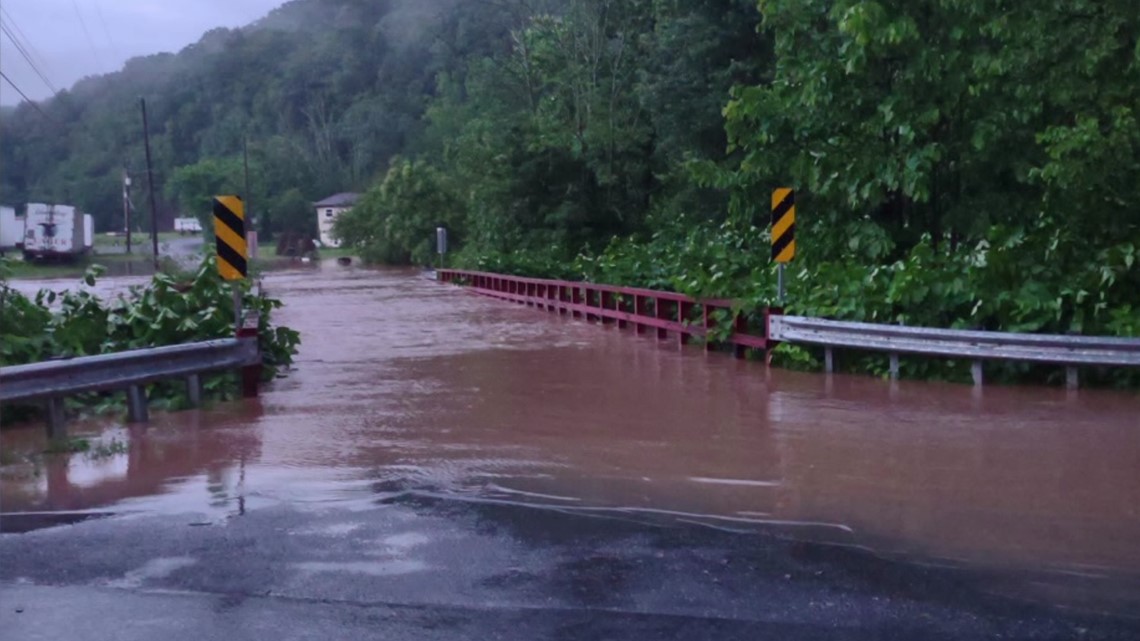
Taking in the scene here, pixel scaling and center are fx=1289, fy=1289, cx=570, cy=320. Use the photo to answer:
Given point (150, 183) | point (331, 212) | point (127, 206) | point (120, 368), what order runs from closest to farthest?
1. point (120, 368)
2. point (127, 206)
3. point (150, 183)
4. point (331, 212)

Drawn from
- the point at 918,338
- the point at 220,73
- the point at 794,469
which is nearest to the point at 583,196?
the point at 220,73

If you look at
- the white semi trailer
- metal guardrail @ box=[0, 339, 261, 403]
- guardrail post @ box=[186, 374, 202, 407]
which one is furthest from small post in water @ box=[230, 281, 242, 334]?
the white semi trailer

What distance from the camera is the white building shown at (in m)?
59.5

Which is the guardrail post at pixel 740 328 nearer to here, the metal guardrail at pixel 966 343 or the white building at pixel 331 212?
the metal guardrail at pixel 966 343

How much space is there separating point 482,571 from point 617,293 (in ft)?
56.3

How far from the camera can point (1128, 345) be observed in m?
12.9

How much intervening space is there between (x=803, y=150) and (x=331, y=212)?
155 ft

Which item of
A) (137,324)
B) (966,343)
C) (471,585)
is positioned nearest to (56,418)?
(137,324)

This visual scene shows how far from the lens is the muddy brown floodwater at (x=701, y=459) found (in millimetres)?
7930

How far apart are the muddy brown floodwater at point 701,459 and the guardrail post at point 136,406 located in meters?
0.18

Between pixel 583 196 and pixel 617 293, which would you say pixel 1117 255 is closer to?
pixel 617 293

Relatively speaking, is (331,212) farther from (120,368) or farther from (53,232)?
(120,368)

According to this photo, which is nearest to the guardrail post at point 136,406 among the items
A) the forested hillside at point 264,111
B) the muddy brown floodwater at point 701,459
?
the muddy brown floodwater at point 701,459

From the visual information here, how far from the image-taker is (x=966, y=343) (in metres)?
14.0
